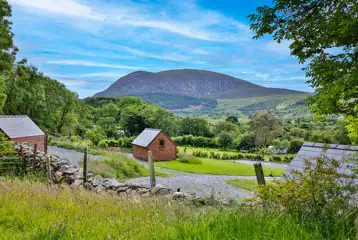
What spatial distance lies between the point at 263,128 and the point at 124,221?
55370 millimetres

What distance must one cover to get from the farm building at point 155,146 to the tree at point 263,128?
25.6m

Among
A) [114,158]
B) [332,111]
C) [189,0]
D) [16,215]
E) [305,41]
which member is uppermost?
[189,0]

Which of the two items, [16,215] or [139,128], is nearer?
[16,215]

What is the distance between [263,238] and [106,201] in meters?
3.55

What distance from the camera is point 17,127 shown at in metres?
23.3

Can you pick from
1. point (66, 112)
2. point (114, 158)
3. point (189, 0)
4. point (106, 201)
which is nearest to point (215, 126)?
point (66, 112)

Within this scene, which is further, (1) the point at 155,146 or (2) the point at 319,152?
(1) the point at 155,146

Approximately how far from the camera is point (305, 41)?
5.70 meters

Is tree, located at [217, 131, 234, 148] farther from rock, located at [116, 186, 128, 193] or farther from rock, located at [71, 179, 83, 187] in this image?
rock, located at [116, 186, 128, 193]

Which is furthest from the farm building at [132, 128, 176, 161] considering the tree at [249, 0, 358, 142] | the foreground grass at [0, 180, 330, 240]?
the tree at [249, 0, 358, 142]

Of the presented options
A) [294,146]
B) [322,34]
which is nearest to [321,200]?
[322,34]

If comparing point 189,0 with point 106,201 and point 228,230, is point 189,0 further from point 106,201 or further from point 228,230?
point 228,230

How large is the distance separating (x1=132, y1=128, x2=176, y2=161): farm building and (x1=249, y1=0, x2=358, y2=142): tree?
29094 mm

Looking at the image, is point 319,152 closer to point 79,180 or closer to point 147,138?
point 79,180
